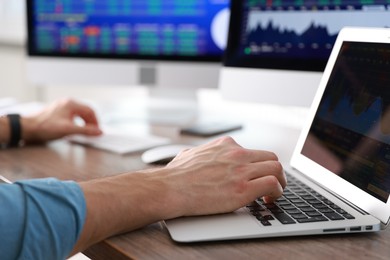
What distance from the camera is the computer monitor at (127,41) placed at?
4.20 ft

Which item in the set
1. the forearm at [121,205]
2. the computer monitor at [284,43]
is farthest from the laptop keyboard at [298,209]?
the computer monitor at [284,43]

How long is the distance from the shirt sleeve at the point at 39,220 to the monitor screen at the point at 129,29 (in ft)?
2.69

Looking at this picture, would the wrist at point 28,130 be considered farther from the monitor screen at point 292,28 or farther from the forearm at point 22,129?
the monitor screen at point 292,28

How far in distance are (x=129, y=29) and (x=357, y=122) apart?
2.71ft

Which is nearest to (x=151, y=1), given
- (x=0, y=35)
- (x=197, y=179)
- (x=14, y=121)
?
(x=14, y=121)

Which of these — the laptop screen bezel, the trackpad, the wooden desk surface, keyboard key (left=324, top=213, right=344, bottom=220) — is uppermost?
the laptop screen bezel

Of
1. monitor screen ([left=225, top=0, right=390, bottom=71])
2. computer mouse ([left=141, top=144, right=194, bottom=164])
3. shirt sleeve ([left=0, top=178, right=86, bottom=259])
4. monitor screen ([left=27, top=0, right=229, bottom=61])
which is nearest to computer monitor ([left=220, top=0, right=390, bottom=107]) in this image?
monitor screen ([left=225, top=0, right=390, bottom=71])

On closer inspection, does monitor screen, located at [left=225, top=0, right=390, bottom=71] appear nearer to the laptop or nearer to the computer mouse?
the laptop

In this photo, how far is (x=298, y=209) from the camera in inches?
23.4

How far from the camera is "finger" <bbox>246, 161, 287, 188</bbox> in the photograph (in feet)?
2.02

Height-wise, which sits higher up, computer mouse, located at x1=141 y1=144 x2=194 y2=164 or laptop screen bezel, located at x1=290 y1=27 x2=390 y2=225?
laptop screen bezel, located at x1=290 y1=27 x2=390 y2=225

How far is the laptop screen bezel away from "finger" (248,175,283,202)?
9cm

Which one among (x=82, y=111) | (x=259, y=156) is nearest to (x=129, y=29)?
(x=82, y=111)

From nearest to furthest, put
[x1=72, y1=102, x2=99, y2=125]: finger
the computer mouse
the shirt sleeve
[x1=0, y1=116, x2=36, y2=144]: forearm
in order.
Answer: the shirt sleeve, the computer mouse, [x1=0, y1=116, x2=36, y2=144]: forearm, [x1=72, y1=102, x2=99, y2=125]: finger
